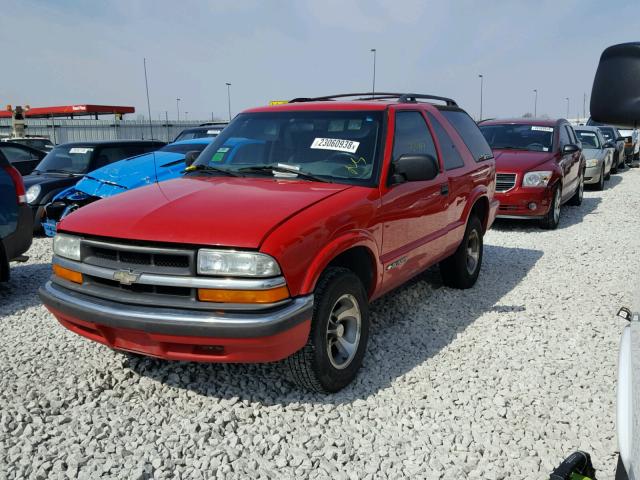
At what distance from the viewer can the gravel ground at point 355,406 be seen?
9.25 feet

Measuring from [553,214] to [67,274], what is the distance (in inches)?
302

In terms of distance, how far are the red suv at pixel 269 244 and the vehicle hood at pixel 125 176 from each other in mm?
3195

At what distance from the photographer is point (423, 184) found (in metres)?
4.29

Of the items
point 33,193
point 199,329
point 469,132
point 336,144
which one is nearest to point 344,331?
point 199,329

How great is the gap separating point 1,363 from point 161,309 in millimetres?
1818

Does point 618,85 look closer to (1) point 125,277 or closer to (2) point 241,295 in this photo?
(2) point 241,295

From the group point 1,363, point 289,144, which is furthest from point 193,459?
point 289,144

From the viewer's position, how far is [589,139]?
48.2ft

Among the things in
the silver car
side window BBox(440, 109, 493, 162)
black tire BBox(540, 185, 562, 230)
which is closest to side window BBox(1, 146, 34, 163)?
side window BBox(440, 109, 493, 162)

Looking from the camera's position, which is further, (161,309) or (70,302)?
(70,302)

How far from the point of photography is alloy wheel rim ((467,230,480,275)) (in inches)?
222

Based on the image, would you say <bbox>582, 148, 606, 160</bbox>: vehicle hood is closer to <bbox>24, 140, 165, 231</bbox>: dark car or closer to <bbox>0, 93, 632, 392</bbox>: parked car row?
<bbox>0, 93, 632, 392</bbox>: parked car row

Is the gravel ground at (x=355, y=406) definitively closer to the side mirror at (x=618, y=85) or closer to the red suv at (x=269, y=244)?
the red suv at (x=269, y=244)

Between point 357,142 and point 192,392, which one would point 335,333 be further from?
point 357,142
